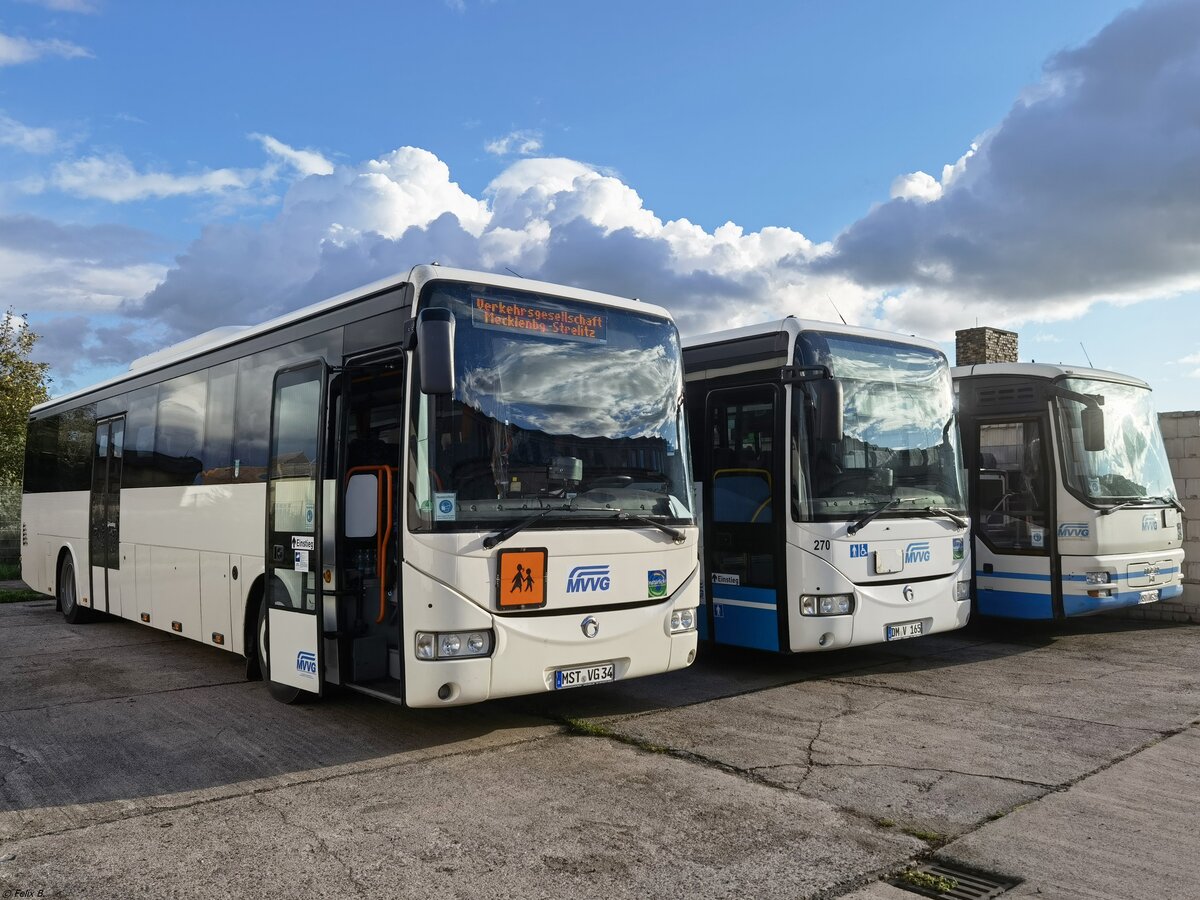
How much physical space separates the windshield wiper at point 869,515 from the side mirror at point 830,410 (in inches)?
33.8

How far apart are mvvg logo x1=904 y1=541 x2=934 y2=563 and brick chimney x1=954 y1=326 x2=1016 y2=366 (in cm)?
1355

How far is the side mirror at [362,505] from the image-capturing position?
6902 mm

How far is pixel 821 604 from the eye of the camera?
8.81 m

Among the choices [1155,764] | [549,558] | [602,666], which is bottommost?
[1155,764]

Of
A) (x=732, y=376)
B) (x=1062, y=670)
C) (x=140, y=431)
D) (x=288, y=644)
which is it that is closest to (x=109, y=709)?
(x=288, y=644)

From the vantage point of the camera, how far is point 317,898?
14.4 feet

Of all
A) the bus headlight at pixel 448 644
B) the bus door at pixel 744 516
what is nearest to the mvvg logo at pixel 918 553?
the bus door at pixel 744 516

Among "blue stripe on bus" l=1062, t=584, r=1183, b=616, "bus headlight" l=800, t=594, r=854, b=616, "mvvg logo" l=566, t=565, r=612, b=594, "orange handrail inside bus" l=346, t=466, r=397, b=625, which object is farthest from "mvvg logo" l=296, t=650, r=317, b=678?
"blue stripe on bus" l=1062, t=584, r=1183, b=616

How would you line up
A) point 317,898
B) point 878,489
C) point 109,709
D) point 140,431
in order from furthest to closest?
point 140,431 < point 878,489 < point 109,709 < point 317,898

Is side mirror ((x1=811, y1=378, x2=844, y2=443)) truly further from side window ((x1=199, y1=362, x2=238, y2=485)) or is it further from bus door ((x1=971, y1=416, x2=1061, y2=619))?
side window ((x1=199, y1=362, x2=238, y2=485))

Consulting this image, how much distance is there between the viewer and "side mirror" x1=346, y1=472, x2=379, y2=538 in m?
6.90

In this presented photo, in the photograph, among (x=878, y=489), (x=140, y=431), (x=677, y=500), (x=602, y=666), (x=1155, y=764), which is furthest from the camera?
(x=140, y=431)

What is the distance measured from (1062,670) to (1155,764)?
350 centimetres

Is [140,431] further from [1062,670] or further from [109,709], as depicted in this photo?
[1062,670]
